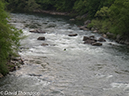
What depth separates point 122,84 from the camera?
2019 centimetres

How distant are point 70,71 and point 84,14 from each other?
187 ft

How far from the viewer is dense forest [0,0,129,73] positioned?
20.9m

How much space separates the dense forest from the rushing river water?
295cm

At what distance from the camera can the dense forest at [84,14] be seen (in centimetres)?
2088

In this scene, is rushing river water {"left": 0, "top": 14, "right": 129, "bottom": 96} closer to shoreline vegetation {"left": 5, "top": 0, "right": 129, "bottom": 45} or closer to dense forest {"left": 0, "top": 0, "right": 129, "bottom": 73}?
dense forest {"left": 0, "top": 0, "right": 129, "bottom": 73}

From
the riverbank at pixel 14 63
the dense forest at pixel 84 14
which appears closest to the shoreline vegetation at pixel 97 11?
the dense forest at pixel 84 14

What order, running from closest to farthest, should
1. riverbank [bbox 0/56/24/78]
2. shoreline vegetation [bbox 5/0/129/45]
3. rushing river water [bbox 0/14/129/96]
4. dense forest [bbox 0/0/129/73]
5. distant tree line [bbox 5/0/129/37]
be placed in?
rushing river water [bbox 0/14/129/96] → dense forest [bbox 0/0/129/73] → riverbank [bbox 0/56/24/78] → distant tree line [bbox 5/0/129/37] → shoreline vegetation [bbox 5/0/129/45]

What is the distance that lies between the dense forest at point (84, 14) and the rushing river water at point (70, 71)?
9.67 feet

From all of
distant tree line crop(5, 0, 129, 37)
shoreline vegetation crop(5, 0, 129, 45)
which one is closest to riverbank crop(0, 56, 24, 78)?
shoreline vegetation crop(5, 0, 129, 45)

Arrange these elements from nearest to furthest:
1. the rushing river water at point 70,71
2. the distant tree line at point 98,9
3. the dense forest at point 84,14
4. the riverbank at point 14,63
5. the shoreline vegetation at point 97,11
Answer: the rushing river water at point 70,71, the dense forest at point 84,14, the riverbank at point 14,63, the distant tree line at point 98,9, the shoreline vegetation at point 97,11

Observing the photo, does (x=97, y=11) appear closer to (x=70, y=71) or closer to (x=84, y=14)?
(x=84, y=14)

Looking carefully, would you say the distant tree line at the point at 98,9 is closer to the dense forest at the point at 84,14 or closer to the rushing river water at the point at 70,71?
the dense forest at the point at 84,14

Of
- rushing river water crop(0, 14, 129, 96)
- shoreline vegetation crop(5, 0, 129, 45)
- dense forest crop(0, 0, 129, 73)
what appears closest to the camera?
rushing river water crop(0, 14, 129, 96)

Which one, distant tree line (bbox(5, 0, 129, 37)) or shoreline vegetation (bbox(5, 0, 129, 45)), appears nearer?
distant tree line (bbox(5, 0, 129, 37))
